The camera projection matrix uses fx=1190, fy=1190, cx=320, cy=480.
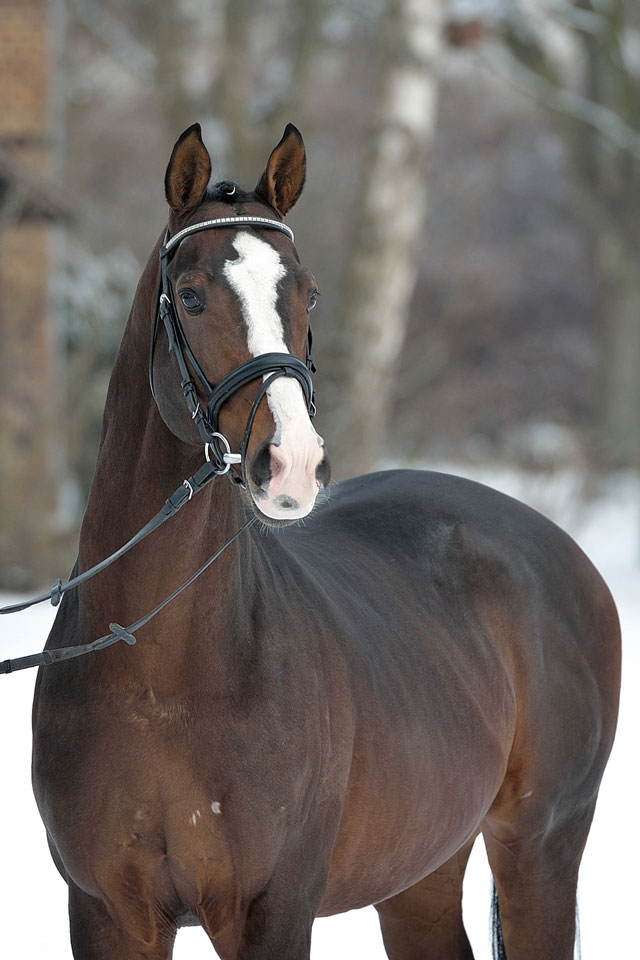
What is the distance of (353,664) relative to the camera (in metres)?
2.45

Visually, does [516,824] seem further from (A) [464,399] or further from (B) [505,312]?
(B) [505,312]

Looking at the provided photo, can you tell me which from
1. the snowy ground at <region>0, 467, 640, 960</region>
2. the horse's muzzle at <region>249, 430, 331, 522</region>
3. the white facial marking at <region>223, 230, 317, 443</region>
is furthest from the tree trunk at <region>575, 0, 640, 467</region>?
the horse's muzzle at <region>249, 430, 331, 522</region>

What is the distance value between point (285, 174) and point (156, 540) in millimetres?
749

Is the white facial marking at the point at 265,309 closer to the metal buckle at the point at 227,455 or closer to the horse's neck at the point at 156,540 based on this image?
the metal buckle at the point at 227,455

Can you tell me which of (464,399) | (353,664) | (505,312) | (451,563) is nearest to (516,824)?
(451,563)

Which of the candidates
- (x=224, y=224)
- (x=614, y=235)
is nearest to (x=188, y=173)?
(x=224, y=224)

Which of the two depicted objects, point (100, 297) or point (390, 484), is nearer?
point (390, 484)

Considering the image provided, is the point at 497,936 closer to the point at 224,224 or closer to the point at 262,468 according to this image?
the point at 262,468

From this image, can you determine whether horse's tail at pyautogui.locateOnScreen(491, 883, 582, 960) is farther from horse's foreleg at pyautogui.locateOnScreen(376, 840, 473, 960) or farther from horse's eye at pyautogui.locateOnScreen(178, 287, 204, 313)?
horse's eye at pyautogui.locateOnScreen(178, 287, 204, 313)

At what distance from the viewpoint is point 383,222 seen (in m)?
8.53

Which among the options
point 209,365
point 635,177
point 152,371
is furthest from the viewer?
point 635,177

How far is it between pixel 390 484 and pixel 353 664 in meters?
1.02

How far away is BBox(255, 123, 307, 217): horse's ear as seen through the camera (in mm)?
2266

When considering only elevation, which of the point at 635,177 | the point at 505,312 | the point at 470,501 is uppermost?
the point at 505,312
